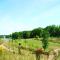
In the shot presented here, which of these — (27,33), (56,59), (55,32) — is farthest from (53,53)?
(55,32)

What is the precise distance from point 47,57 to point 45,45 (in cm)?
1950

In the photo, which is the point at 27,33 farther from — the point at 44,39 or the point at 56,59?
the point at 56,59

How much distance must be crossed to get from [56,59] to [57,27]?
76112 millimetres

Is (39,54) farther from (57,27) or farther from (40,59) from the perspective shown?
(57,27)

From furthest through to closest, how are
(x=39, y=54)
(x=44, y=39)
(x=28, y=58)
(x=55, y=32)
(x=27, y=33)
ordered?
(x=55, y=32), (x=27, y=33), (x=44, y=39), (x=28, y=58), (x=39, y=54)

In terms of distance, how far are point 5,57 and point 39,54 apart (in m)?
1.51

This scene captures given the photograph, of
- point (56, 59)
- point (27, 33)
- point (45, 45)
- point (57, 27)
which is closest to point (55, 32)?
point (57, 27)

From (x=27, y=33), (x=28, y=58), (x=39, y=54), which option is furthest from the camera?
(x=27, y=33)

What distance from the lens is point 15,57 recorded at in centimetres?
970

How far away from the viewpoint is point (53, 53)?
9.90 meters

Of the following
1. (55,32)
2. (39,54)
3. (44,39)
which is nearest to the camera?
(39,54)

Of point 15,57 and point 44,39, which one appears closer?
point 15,57

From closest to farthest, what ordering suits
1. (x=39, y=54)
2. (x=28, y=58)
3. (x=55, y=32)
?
(x=39, y=54), (x=28, y=58), (x=55, y=32)

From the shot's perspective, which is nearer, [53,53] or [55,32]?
[53,53]
